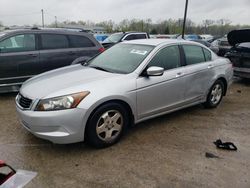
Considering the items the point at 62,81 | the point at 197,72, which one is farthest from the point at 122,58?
the point at 197,72

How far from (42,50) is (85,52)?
3.57 ft

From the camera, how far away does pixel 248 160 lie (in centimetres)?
339

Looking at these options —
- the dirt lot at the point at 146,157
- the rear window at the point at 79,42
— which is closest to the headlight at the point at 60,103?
the dirt lot at the point at 146,157

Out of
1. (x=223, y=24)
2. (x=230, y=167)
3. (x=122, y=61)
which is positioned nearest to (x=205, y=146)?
(x=230, y=167)

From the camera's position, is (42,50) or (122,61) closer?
(122,61)

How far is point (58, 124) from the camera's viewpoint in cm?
315

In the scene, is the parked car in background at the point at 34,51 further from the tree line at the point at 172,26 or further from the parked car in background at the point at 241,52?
the tree line at the point at 172,26

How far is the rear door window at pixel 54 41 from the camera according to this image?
6.20 meters

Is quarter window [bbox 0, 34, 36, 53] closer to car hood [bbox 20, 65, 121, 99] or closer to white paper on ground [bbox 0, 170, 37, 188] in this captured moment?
car hood [bbox 20, 65, 121, 99]

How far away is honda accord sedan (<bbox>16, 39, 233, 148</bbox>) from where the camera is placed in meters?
3.21

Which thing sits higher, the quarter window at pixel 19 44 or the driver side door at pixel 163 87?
the quarter window at pixel 19 44

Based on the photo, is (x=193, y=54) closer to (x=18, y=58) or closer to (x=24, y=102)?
(x=24, y=102)

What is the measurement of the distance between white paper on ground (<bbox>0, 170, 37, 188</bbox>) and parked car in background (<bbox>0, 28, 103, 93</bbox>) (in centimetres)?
337

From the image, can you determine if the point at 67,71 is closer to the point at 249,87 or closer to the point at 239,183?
the point at 239,183
